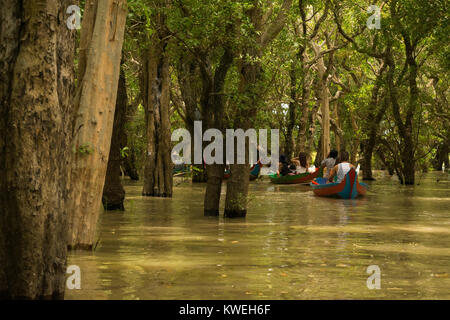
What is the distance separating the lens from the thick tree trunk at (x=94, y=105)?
903 centimetres

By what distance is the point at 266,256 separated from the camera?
973 centimetres

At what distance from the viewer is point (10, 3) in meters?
6.00

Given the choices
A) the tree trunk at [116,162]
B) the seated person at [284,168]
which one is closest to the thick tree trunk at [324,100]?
the seated person at [284,168]

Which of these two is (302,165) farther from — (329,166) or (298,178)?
(329,166)

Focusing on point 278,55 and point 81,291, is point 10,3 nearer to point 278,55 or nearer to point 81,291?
point 81,291

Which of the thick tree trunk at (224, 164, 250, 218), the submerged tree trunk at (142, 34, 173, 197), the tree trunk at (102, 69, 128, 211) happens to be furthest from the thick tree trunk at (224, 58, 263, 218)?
the submerged tree trunk at (142, 34, 173, 197)

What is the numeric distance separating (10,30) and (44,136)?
0.86 meters

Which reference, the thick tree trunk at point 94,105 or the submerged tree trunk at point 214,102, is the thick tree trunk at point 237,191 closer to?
the submerged tree trunk at point 214,102

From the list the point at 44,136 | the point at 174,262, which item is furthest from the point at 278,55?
the point at 44,136

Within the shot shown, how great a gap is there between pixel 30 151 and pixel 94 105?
3.27 m

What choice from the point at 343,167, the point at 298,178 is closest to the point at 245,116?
the point at 343,167

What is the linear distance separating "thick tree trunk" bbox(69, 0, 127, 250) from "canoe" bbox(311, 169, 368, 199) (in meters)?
14.2

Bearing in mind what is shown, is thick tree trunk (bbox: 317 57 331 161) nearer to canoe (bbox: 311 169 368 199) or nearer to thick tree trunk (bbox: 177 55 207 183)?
thick tree trunk (bbox: 177 55 207 183)

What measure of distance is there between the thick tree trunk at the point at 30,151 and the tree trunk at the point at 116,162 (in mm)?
9839
